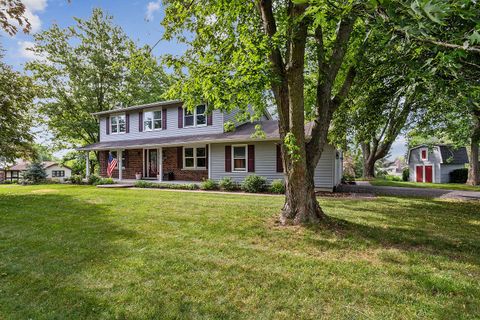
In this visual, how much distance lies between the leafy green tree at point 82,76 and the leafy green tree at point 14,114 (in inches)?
435

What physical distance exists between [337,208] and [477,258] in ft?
13.6

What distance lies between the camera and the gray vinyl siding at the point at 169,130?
15.9m

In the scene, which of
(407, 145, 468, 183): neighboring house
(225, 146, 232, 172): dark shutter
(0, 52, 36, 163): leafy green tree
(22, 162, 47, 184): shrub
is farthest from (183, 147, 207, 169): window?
(407, 145, 468, 183): neighboring house

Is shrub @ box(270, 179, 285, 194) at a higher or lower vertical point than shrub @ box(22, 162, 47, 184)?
lower

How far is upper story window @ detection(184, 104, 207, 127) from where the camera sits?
16120 mm

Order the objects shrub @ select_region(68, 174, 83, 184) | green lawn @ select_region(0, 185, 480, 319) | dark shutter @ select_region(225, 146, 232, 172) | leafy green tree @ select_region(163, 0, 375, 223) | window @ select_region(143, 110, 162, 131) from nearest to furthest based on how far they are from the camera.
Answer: green lawn @ select_region(0, 185, 480, 319) < leafy green tree @ select_region(163, 0, 375, 223) < dark shutter @ select_region(225, 146, 232, 172) < window @ select_region(143, 110, 162, 131) < shrub @ select_region(68, 174, 83, 184)

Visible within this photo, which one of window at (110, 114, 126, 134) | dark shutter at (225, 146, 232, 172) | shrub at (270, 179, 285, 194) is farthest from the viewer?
window at (110, 114, 126, 134)

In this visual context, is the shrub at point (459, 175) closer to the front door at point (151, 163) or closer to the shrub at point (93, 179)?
→ the front door at point (151, 163)

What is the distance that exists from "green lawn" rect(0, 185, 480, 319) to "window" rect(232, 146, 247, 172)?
25.5ft

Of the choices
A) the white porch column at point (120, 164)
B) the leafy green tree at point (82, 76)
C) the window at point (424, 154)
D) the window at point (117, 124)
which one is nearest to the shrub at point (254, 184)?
the white porch column at point (120, 164)

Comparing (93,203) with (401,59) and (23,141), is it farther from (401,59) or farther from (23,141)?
(401,59)

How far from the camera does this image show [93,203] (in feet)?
30.7

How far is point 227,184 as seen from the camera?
1366 cm

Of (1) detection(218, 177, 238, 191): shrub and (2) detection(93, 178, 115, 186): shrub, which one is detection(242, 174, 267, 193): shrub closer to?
(1) detection(218, 177, 238, 191): shrub
